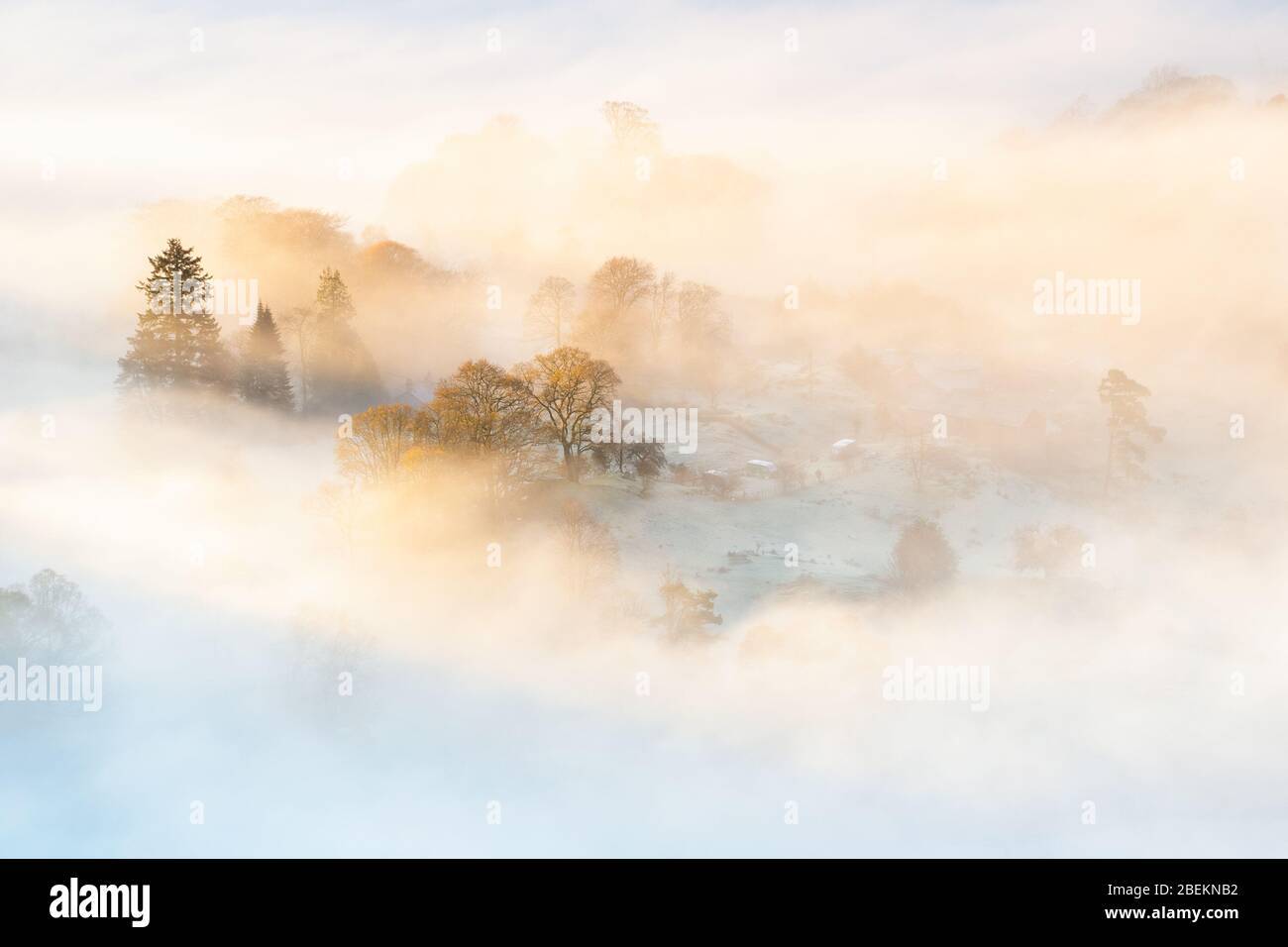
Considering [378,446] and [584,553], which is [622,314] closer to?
[378,446]

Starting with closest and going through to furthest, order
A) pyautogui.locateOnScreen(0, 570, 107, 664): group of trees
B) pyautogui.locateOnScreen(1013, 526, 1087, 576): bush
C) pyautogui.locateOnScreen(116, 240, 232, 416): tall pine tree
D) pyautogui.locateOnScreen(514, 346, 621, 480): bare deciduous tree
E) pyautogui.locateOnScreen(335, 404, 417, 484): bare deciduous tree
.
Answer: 1. pyautogui.locateOnScreen(0, 570, 107, 664): group of trees
2. pyautogui.locateOnScreen(335, 404, 417, 484): bare deciduous tree
3. pyautogui.locateOnScreen(514, 346, 621, 480): bare deciduous tree
4. pyautogui.locateOnScreen(116, 240, 232, 416): tall pine tree
5. pyautogui.locateOnScreen(1013, 526, 1087, 576): bush

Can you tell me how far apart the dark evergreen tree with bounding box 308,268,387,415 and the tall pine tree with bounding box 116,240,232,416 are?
539 inches

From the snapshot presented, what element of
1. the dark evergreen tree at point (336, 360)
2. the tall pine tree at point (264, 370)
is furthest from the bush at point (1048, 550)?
the tall pine tree at point (264, 370)

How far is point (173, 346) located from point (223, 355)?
4.66 metres

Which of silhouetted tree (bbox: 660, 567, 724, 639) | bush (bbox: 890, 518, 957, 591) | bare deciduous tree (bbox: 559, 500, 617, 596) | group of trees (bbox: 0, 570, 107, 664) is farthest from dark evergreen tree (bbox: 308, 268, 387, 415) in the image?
bush (bbox: 890, 518, 957, 591)

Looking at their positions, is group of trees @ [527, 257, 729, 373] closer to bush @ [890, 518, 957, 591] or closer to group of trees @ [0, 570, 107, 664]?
bush @ [890, 518, 957, 591]

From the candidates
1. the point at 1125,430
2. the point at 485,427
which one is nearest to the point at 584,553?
the point at 485,427

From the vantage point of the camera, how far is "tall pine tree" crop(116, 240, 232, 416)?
313 ft

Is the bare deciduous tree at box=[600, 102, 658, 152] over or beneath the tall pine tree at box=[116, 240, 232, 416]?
over

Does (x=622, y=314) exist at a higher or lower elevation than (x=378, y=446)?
higher

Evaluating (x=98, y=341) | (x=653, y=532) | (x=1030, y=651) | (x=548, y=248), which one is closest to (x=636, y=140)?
(x=548, y=248)

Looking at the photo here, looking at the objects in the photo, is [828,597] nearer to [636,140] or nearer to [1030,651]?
[1030,651]

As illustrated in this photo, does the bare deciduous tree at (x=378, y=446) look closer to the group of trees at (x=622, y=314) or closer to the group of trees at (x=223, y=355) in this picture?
the group of trees at (x=223, y=355)

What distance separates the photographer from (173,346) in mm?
95875
